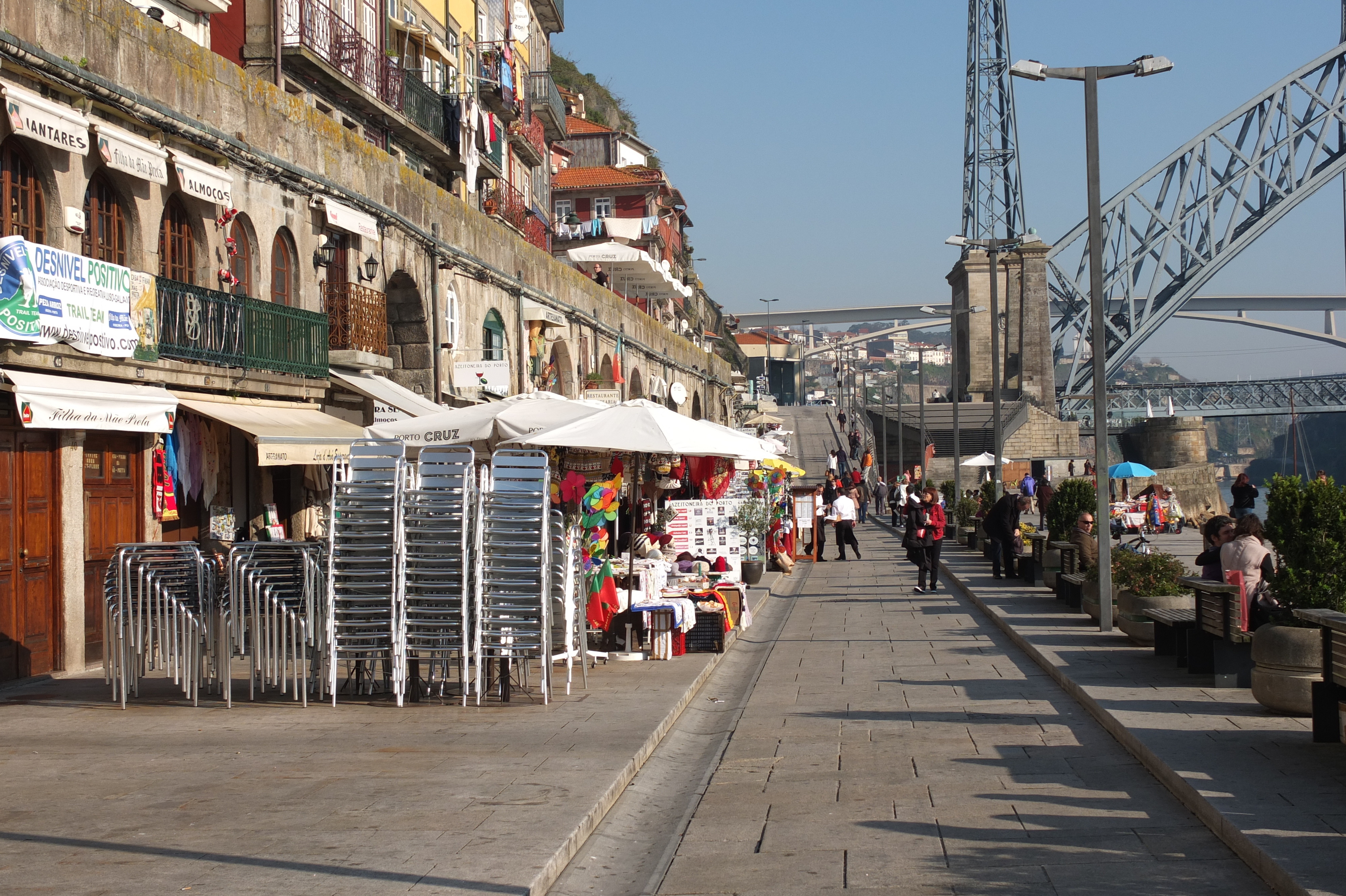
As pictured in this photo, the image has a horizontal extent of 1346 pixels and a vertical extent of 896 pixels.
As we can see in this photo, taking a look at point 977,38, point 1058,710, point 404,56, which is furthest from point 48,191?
point 977,38

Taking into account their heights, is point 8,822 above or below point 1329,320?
below

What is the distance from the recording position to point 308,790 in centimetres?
706

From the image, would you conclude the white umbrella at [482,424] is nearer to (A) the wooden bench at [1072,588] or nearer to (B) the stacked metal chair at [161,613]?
(B) the stacked metal chair at [161,613]

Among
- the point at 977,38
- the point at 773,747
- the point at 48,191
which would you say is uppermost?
the point at 977,38

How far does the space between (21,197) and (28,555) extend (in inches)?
127

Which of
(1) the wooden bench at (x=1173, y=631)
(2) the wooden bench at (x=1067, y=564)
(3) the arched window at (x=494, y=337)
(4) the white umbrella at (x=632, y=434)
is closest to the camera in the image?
(1) the wooden bench at (x=1173, y=631)

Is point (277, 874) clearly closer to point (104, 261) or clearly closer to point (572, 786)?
point (572, 786)

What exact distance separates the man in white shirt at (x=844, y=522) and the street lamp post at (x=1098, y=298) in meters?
13.8

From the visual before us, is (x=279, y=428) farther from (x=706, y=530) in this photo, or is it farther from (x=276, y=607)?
(x=706, y=530)

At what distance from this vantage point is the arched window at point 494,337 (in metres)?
25.0

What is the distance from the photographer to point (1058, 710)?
10008mm

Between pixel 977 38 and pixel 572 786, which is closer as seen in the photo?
pixel 572 786

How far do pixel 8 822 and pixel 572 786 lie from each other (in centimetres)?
274

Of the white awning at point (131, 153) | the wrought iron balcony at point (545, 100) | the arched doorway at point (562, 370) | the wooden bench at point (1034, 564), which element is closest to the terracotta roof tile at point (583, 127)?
the wrought iron balcony at point (545, 100)
